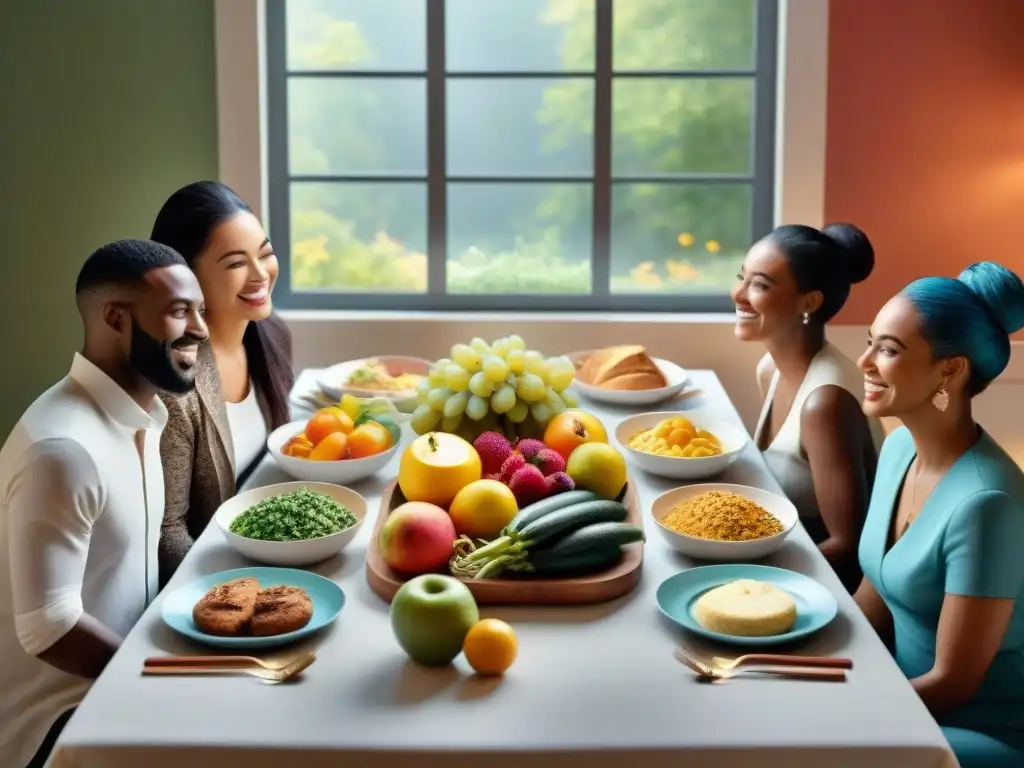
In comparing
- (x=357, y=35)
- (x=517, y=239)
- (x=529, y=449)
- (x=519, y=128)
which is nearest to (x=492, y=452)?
(x=529, y=449)

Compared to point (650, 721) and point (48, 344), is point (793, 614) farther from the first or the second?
point (48, 344)

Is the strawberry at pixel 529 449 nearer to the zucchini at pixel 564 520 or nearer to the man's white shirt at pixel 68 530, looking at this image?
the zucchini at pixel 564 520

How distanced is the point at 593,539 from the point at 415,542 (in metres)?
0.25

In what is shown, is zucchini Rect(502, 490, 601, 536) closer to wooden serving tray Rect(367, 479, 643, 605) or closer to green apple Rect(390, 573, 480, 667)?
wooden serving tray Rect(367, 479, 643, 605)

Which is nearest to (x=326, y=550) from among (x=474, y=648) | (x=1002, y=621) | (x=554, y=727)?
(x=474, y=648)

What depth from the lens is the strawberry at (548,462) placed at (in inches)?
80.2

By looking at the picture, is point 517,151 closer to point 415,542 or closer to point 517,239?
point 517,239

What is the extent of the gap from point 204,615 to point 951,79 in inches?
112

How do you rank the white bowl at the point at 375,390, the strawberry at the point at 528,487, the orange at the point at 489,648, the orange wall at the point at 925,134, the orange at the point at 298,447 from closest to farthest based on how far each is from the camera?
the orange at the point at 489,648 → the strawberry at the point at 528,487 → the orange at the point at 298,447 → the white bowl at the point at 375,390 → the orange wall at the point at 925,134

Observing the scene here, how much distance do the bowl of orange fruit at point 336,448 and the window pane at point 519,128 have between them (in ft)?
5.63

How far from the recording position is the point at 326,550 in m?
1.87

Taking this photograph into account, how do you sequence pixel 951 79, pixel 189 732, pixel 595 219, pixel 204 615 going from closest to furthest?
1. pixel 189 732
2. pixel 204 615
3. pixel 951 79
4. pixel 595 219

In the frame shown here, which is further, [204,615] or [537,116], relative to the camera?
[537,116]

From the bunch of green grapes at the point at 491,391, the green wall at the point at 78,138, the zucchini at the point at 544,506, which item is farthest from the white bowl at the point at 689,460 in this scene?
the green wall at the point at 78,138
